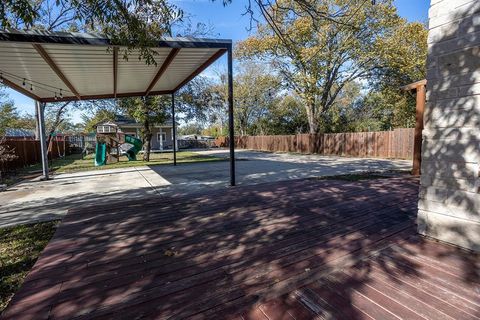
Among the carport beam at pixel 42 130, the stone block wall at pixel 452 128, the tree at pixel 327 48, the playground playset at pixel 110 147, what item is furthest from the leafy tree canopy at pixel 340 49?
the stone block wall at pixel 452 128

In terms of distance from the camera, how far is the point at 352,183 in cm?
586

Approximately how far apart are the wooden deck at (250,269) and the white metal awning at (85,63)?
264cm

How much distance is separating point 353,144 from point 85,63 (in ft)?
47.0

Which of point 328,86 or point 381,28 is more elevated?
point 381,28

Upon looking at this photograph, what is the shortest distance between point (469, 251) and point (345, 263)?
1203mm

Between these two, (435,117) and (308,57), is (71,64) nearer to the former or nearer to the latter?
(435,117)

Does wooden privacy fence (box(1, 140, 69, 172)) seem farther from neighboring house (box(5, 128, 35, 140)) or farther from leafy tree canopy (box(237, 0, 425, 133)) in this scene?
leafy tree canopy (box(237, 0, 425, 133))

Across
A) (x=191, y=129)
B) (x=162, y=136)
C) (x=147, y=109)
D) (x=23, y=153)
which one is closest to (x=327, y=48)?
(x=147, y=109)

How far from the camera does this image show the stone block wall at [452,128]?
2330 mm

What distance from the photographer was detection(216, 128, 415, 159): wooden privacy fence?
1311cm

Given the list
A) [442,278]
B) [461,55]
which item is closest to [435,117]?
[461,55]

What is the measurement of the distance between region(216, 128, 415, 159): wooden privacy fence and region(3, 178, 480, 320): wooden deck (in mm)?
10923

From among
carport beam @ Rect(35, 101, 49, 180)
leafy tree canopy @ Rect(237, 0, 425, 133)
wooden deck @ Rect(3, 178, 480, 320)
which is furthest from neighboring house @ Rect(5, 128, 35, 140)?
wooden deck @ Rect(3, 178, 480, 320)

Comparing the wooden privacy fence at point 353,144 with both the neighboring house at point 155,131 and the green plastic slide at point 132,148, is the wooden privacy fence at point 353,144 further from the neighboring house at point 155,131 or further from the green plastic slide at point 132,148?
the green plastic slide at point 132,148
